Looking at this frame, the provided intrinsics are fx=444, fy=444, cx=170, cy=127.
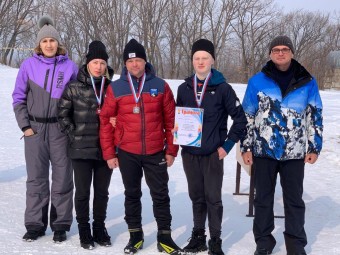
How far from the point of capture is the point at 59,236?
422 centimetres

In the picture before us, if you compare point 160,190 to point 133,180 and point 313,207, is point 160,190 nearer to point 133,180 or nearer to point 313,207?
point 133,180

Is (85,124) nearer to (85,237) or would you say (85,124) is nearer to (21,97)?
(21,97)

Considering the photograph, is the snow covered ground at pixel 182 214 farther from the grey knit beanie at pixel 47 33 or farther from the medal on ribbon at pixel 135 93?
the grey knit beanie at pixel 47 33

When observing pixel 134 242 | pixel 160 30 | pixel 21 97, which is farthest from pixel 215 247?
pixel 160 30

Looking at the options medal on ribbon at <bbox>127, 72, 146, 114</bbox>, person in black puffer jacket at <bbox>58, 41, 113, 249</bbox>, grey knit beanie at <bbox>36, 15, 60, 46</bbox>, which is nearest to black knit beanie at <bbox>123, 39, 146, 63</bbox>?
medal on ribbon at <bbox>127, 72, 146, 114</bbox>

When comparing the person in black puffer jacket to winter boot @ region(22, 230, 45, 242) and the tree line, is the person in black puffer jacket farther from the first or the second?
the tree line

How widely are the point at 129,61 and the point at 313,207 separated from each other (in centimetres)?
327

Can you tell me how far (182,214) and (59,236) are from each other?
161cm

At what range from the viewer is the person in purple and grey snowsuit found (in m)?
4.16

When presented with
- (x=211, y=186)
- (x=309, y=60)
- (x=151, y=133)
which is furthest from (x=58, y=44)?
(x=309, y=60)

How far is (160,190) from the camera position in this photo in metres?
4.04

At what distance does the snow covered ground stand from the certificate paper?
1.06 meters

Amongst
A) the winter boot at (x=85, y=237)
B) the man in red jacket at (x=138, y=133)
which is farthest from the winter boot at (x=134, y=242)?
the winter boot at (x=85, y=237)

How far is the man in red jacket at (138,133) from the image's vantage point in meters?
3.86
